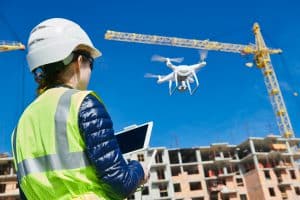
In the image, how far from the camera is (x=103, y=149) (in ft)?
6.78

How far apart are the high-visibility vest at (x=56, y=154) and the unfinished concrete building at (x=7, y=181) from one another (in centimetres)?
6032

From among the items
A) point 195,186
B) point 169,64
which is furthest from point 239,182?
point 169,64

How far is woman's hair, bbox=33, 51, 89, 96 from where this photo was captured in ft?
7.95

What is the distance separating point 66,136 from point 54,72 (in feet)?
1.66

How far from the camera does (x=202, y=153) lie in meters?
71.0

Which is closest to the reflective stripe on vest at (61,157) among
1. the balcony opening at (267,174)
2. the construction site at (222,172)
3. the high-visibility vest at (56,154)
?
the high-visibility vest at (56,154)

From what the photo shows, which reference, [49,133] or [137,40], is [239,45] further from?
[49,133]

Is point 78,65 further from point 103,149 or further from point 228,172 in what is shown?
point 228,172

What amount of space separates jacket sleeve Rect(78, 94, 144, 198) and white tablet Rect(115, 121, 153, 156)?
988 millimetres

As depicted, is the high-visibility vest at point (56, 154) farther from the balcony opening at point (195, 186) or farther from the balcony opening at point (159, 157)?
the balcony opening at point (195, 186)

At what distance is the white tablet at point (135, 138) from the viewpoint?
3.17 meters

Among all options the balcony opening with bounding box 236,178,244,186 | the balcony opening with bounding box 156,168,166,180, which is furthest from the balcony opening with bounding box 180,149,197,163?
the balcony opening with bounding box 236,178,244,186

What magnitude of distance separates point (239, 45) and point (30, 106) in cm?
9285

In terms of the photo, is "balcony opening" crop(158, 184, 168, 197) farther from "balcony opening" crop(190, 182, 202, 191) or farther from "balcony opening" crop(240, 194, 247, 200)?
"balcony opening" crop(240, 194, 247, 200)
